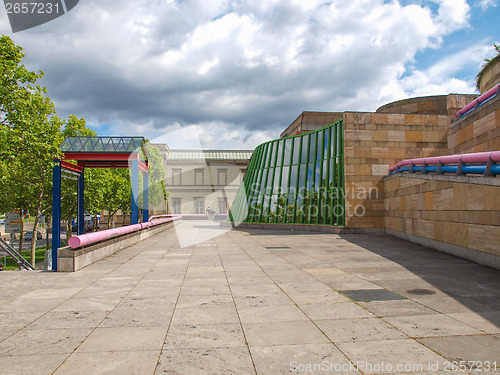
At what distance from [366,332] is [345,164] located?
17845 mm

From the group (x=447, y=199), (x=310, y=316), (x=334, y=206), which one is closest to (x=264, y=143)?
(x=334, y=206)

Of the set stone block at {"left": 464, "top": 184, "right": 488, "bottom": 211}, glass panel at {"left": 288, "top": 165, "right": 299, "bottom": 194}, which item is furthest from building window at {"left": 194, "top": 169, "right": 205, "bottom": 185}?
stone block at {"left": 464, "top": 184, "right": 488, "bottom": 211}

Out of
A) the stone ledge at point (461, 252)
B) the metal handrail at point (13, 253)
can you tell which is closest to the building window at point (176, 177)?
the metal handrail at point (13, 253)

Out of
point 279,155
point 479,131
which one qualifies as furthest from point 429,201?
point 279,155

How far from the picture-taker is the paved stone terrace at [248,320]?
412cm

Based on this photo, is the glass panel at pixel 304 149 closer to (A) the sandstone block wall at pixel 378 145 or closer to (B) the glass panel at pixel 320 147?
(B) the glass panel at pixel 320 147

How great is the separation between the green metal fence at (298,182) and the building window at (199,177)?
45.4 metres

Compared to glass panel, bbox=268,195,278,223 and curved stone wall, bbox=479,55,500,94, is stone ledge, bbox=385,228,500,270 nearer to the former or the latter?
curved stone wall, bbox=479,55,500,94

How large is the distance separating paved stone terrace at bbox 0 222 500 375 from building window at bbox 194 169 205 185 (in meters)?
69.0

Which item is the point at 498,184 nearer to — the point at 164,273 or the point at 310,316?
the point at 310,316

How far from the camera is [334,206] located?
23.5m

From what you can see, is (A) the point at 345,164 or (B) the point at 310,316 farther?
(A) the point at 345,164

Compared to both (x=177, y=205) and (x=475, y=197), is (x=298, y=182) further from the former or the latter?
(x=177, y=205)

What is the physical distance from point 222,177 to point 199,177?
5.13 meters
